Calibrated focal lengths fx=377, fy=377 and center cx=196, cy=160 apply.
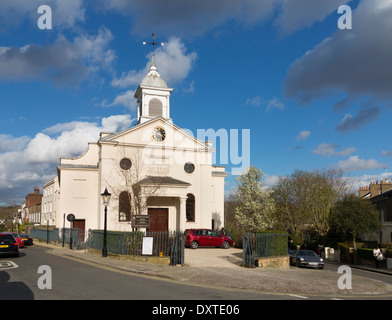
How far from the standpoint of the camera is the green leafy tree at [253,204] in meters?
36.7

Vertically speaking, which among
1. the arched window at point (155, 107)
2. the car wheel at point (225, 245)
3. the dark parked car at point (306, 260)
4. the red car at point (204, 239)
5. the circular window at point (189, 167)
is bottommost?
the dark parked car at point (306, 260)

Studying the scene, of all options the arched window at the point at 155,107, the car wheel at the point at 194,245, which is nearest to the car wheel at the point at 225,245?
the car wheel at the point at 194,245

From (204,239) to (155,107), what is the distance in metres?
16.4

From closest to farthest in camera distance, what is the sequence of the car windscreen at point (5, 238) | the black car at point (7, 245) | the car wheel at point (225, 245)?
the black car at point (7, 245) < the car windscreen at point (5, 238) < the car wheel at point (225, 245)

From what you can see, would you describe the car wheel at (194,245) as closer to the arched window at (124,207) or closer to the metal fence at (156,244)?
the metal fence at (156,244)

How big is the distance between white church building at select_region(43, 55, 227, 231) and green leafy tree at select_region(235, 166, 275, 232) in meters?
3.39

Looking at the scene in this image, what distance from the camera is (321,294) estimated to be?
12219mm

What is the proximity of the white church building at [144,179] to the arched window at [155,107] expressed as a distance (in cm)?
124

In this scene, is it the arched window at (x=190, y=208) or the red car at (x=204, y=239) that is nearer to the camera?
the red car at (x=204, y=239)

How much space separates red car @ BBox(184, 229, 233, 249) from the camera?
27.0 metres

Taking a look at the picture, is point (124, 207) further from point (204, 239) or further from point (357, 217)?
point (357, 217)

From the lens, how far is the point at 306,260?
24.5 m

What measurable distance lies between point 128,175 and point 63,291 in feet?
75.7

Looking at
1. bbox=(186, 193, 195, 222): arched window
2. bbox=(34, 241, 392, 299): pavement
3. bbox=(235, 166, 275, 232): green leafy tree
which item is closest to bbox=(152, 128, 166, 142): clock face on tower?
bbox=(186, 193, 195, 222): arched window
